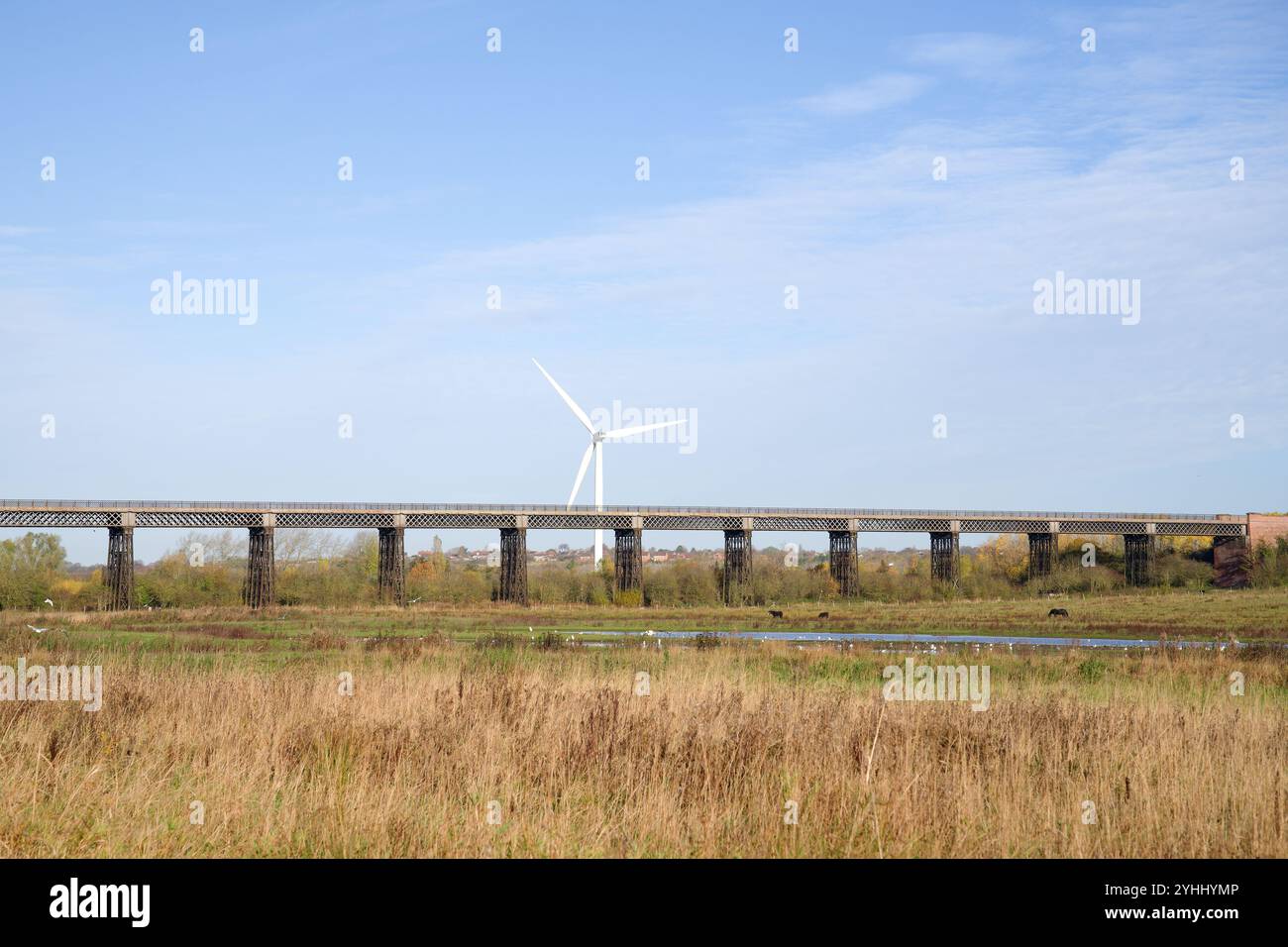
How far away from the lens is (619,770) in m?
13.5

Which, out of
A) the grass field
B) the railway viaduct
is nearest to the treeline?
the railway viaduct

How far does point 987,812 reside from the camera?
12.3 m

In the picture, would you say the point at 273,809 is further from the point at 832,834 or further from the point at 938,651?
the point at 938,651

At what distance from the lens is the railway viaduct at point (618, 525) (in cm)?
8238

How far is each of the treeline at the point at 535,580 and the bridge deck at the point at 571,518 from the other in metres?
4.14

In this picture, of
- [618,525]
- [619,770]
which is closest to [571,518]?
[618,525]

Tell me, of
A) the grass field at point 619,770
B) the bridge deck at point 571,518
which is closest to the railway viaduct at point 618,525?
the bridge deck at point 571,518

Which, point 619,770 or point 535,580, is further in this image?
point 535,580

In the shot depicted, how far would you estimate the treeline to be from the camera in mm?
86562

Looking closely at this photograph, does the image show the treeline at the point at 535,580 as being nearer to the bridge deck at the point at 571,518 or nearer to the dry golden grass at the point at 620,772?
the bridge deck at the point at 571,518

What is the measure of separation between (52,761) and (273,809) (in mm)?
3734

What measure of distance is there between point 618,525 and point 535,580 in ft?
31.8

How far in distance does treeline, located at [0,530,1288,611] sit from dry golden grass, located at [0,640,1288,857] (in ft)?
215

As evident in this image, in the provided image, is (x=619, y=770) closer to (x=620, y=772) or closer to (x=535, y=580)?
(x=620, y=772)
